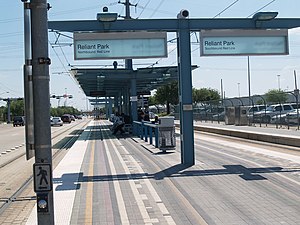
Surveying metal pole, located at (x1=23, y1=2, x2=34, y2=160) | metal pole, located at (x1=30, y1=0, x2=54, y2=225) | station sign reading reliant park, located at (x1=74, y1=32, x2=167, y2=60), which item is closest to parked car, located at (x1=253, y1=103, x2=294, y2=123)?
station sign reading reliant park, located at (x1=74, y1=32, x2=167, y2=60)

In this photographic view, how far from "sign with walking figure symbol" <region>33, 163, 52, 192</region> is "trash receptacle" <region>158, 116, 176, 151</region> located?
13.5 meters

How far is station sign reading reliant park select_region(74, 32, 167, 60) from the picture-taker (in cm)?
1398

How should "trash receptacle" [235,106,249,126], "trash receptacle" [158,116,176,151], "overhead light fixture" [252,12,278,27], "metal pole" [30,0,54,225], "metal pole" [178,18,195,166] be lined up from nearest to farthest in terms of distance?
"metal pole" [30,0,54,225] → "overhead light fixture" [252,12,278,27] → "metal pole" [178,18,195,166] → "trash receptacle" [158,116,176,151] → "trash receptacle" [235,106,249,126]

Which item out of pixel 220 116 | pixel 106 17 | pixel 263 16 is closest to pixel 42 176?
→ pixel 106 17

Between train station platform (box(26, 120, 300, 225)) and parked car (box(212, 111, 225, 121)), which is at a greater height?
parked car (box(212, 111, 225, 121))

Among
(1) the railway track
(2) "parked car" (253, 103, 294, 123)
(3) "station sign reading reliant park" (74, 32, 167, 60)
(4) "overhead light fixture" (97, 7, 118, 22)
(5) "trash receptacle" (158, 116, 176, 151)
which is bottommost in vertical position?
(1) the railway track

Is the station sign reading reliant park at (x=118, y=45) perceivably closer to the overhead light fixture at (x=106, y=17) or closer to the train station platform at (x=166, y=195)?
the overhead light fixture at (x=106, y=17)

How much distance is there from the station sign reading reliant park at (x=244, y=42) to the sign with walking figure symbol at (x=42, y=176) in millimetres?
10392

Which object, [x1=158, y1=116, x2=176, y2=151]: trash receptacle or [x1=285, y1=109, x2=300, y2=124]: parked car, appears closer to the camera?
[x1=158, y1=116, x2=176, y2=151]: trash receptacle

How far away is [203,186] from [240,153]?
7.28 metres

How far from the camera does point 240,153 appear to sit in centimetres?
1739

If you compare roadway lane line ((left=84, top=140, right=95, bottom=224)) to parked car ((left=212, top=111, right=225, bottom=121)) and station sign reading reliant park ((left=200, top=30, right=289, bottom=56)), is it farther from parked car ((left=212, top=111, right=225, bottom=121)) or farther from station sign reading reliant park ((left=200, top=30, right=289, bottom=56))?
parked car ((left=212, top=111, right=225, bottom=121))

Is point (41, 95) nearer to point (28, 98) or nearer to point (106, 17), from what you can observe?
point (28, 98)

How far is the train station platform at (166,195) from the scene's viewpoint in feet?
25.0
